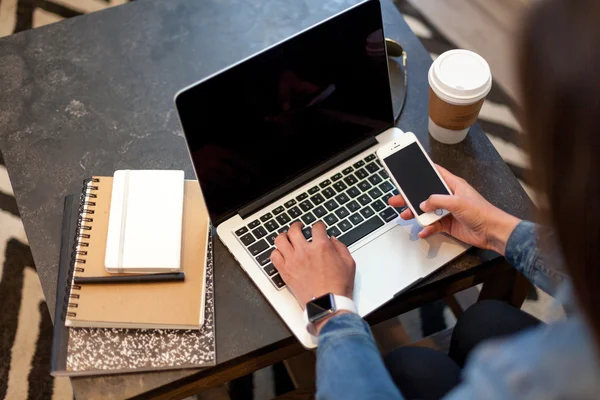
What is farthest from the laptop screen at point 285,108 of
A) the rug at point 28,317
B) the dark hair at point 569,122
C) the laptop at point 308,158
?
the rug at point 28,317

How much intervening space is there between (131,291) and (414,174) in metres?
0.43

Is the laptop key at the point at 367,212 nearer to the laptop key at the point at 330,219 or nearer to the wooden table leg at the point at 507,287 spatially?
the laptop key at the point at 330,219

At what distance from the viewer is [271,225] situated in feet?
2.97

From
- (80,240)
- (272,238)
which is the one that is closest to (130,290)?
(80,240)

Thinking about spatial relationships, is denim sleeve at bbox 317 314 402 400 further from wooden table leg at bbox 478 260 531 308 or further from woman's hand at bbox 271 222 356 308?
wooden table leg at bbox 478 260 531 308

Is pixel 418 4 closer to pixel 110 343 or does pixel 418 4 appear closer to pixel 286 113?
pixel 286 113

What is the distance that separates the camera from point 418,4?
1973 mm

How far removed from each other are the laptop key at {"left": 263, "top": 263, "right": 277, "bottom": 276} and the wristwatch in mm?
81

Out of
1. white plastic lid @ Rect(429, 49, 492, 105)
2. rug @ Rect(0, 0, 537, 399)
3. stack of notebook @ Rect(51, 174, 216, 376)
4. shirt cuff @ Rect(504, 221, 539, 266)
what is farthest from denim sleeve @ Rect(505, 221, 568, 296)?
rug @ Rect(0, 0, 537, 399)

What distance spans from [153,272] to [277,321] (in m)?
0.18

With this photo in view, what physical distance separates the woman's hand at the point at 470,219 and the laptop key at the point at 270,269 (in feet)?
0.66

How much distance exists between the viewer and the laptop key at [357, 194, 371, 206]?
0.93m

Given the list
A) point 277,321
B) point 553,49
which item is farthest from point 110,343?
point 553,49

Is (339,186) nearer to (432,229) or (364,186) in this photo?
(364,186)
